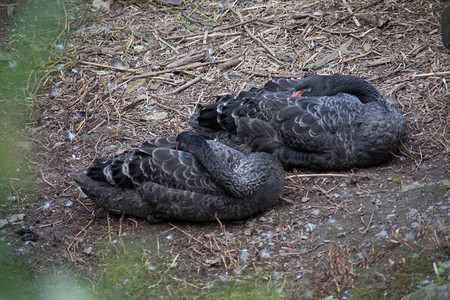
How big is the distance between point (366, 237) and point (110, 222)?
9.25ft

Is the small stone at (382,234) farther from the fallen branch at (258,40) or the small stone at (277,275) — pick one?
the fallen branch at (258,40)

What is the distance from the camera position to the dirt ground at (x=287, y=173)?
4344mm

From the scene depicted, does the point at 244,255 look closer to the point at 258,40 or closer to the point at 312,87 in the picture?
the point at 312,87

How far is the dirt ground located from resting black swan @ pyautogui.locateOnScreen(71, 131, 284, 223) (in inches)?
8.1

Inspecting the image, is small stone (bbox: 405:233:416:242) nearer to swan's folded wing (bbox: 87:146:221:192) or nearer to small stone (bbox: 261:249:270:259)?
small stone (bbox: 261:249:270:259)

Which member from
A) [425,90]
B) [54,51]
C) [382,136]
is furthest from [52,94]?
[425,90]

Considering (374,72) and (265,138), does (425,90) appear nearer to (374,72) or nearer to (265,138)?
(374,72)

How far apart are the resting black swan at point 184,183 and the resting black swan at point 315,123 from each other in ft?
1.73

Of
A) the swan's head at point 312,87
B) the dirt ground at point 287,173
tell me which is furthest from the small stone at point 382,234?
the swan's head at point 312,87

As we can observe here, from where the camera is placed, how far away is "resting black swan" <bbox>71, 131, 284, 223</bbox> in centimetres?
511

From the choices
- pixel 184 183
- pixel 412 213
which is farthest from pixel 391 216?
pixel 184 183

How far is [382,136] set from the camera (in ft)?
18.2

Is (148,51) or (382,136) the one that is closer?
(382,136)

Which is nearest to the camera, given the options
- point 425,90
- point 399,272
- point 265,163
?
point 399,272
